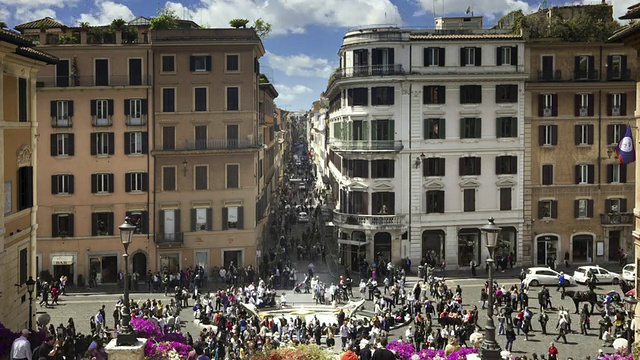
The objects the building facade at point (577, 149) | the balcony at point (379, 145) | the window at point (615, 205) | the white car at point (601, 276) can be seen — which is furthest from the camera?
the window at point (615, 205)

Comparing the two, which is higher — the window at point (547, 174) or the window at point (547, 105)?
the window at point (547, 105)

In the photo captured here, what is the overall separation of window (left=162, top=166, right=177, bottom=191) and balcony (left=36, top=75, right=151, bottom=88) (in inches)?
240

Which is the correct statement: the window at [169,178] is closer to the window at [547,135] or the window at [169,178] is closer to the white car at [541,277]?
the white car at [541,277]

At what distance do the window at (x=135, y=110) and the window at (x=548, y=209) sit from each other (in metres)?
30.2

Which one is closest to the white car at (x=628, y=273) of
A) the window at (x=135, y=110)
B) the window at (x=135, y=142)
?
the window at (x=135, y=142)

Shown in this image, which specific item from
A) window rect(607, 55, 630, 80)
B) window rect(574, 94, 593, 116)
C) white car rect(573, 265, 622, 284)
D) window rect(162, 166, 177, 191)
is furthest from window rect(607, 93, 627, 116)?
window rect(162, 166, 177, 191)

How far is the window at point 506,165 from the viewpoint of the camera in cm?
5278

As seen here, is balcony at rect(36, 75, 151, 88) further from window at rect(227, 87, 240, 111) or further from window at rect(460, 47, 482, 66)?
window at rect(460, 47, 482, 66)

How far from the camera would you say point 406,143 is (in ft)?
171

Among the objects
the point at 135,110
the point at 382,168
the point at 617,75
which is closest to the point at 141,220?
the point at 135,110

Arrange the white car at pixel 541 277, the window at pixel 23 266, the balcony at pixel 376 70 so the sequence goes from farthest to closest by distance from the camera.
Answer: the balcony at pixel 376 70, the white car at pixel 541 277, the window at pixel 23 266

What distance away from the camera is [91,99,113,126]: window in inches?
1918

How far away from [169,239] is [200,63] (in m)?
12.5

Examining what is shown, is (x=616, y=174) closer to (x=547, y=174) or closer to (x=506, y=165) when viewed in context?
(x=547, y=174)
